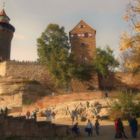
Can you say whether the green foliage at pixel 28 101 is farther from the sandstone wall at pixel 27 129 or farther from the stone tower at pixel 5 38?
the sandstone wall at pixel 27 129

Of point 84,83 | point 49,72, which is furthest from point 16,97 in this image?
point 84,83

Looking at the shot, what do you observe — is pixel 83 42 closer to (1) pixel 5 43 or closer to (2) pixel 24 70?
(2) pixel 24 70

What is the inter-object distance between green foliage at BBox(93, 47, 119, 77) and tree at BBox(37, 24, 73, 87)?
409cm

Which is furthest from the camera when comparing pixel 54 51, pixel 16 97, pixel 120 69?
pixel 120 69

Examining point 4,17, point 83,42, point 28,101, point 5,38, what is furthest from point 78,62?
point 4,17

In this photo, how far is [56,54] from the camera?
146 ft

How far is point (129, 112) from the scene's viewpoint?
29.2 meters

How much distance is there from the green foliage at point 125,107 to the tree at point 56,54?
13929mm

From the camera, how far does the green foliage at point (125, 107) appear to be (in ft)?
95.4

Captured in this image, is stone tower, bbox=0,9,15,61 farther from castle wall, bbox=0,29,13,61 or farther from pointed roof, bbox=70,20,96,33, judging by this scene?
pointed roof, bbox=70,20,96,33

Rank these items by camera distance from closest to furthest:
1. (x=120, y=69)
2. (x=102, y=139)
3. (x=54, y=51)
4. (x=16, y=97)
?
(x=102, y=139) < (x=16, y=97) < (x=54, y=51) < (x=120, y=69)

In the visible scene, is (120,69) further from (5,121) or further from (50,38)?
(5,121)

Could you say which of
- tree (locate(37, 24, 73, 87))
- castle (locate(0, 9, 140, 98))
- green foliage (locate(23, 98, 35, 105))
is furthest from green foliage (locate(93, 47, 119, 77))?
green foliage (locate(23, 98, 35, 105))

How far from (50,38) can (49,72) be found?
4.47m
